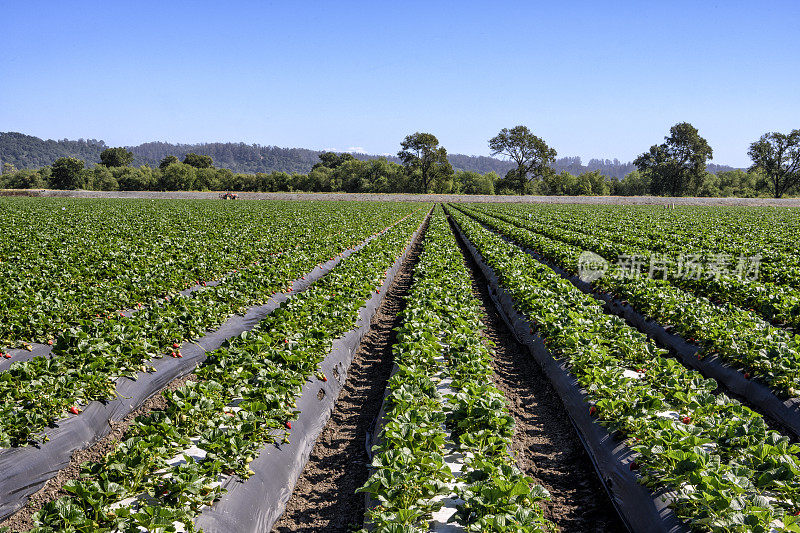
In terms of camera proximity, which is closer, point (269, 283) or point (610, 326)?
point (610, 326)

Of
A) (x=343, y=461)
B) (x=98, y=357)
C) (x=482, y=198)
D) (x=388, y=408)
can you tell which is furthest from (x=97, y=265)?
(x=482, y=198)

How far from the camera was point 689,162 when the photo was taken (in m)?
89.3

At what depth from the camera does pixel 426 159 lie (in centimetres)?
9925

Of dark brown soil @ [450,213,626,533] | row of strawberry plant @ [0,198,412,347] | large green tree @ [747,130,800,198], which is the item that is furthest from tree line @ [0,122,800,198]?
dark brown soil @ [450,213,626,533]

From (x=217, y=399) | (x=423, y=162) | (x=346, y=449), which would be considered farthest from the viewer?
(x=423, y=162)

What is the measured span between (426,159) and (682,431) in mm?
97950

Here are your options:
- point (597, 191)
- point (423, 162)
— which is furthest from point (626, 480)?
point (597, 191)

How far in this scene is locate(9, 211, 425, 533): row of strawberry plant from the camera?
3.53m

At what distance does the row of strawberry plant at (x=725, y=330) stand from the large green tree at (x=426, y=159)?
8853cm

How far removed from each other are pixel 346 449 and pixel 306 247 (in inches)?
507

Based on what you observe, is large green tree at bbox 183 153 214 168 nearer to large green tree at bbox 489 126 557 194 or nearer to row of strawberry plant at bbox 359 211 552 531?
large green tree at bbox 489 126 557 194

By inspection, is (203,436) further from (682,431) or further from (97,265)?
(97,265)

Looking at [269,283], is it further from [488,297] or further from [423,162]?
[423,162]

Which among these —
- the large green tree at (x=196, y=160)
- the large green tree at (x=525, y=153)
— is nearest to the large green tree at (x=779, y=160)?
the large green tree at (x=525, y=153)
